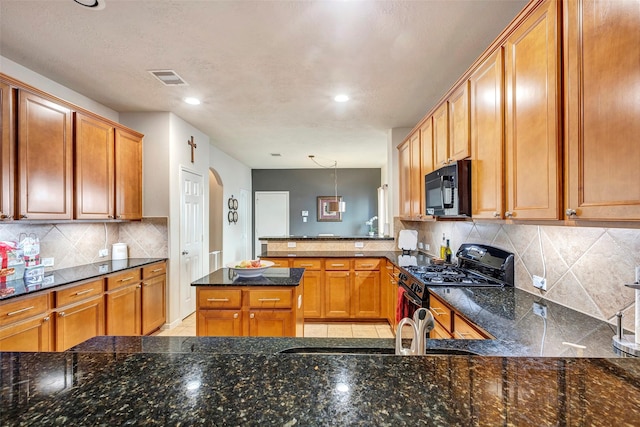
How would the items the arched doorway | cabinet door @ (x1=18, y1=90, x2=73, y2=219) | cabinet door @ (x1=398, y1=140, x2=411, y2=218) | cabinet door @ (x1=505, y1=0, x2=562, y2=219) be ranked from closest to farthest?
1. cabinet door @ (x1=505, y1=0, x2=562, y2=219)
2. cabinet door @ (x1=18, y1=90, x2=73, y2=219)
3. cabinet door @ (x1=398, y1=140, x2=411, y2=218)
4. the arched doorway

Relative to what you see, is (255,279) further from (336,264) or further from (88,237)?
(88,237)

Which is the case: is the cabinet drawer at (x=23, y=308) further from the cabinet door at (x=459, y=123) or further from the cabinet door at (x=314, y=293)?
the cabinet door at (x=459, y=123)

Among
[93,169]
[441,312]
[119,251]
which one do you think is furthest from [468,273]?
[119,251]

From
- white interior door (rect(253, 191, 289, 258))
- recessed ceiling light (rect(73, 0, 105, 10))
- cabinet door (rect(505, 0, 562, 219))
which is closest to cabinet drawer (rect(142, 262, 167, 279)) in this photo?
recessed ceiling light (rect(73, 0, 105, 10))

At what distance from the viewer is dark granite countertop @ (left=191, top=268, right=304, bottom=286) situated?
2428 millimetres

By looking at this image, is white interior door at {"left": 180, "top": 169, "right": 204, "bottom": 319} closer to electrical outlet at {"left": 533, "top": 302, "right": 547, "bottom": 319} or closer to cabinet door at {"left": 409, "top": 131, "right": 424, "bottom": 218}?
cabinet door at {"left": 409, "top": 131, "right": 424, "bottom": 218}

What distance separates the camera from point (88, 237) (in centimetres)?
345

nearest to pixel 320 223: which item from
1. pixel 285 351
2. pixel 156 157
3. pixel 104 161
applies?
pixel 156 157

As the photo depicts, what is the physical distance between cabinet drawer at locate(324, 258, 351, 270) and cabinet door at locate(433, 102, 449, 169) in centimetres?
172

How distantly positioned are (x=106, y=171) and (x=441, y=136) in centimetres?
332

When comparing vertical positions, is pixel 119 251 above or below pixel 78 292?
above

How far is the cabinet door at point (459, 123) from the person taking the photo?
2250 millimetres

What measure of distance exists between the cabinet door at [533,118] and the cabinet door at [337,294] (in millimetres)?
2634

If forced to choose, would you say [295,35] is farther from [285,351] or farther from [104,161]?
[104,161]
